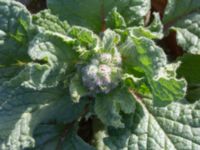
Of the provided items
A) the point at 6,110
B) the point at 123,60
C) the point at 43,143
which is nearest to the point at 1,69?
the point at 6,110

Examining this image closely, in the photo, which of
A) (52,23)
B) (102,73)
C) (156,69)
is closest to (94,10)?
(52,23)

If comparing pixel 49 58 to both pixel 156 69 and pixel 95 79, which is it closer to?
pixel 95 79

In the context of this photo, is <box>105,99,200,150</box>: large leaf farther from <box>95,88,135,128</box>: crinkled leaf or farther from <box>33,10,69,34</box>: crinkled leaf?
<box>33,10,69,34</box>: crinkled leaf

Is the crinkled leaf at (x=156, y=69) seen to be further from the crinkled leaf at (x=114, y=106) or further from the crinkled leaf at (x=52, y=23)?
the crinkled leaf at (x=52, y=23)

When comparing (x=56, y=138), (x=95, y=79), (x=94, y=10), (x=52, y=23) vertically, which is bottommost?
(x=56, y=138)

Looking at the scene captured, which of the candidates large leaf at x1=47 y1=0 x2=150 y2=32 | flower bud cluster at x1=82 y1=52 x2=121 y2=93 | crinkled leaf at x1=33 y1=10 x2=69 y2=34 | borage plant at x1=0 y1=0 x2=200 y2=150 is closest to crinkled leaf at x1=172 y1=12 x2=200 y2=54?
borage plant at x1=0 y1=0 x2=200 y2=150

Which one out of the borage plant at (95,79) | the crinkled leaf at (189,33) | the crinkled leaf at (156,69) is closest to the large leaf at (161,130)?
the borage plant at (95,79)

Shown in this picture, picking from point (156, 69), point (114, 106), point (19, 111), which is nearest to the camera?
point (156, 69)

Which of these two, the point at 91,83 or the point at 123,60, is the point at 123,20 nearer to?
the point at 123,60
